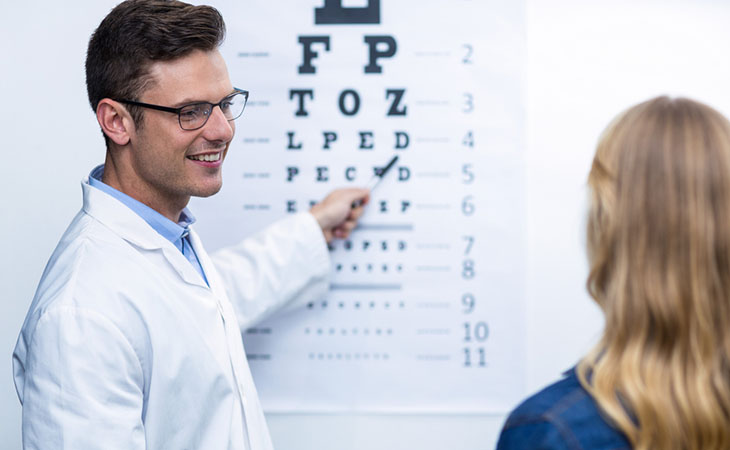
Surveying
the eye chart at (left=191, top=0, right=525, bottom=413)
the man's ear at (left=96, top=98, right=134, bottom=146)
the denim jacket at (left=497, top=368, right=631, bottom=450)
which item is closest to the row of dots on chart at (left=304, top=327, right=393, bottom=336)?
the eye chart at (left=191, top=0, right=525, bottom=413)

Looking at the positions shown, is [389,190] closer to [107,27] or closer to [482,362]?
[482,362]

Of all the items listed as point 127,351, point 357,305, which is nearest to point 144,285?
point 127,351

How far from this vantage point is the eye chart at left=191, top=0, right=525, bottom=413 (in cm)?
115

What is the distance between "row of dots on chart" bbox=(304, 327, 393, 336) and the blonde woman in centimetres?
59

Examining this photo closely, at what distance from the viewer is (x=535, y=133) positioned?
45.1 inches

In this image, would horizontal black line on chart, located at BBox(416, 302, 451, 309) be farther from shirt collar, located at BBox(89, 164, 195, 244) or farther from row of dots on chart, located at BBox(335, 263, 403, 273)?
shirt collar, located at BBox(89, 164, 195, 244)

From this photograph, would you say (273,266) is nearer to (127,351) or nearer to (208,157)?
(208,157)

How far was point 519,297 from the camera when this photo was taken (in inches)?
45.6

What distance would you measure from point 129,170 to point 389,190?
0.43 m

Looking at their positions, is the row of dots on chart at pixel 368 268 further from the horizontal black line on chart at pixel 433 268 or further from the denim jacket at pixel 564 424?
the denim jacket at pixel 564 424

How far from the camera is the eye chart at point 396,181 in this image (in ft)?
3.76

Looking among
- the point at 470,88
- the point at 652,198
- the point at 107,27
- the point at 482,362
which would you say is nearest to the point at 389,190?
the point at 470,88

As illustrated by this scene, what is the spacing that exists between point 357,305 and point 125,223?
17.4 inches

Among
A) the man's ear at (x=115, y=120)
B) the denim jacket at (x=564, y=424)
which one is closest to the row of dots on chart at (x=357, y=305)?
the man's ear at (x=115, y=120)
